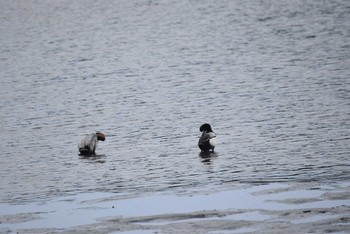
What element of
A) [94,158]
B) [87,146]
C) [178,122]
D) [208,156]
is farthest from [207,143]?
[178,122]

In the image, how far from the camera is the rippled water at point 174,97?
24.3 m

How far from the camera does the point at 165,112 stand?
123ft

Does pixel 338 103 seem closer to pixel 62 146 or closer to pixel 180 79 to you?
pixel 62 146

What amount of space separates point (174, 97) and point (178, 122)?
25.3 ft

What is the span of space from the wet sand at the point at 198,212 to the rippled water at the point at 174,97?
1141mm

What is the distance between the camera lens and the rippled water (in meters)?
24.3

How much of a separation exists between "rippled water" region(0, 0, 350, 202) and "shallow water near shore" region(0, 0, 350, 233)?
0.28 ft

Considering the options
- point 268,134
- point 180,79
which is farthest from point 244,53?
point 268,134

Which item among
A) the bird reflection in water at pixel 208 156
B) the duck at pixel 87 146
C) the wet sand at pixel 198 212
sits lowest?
the wet sand at pixel 198 212

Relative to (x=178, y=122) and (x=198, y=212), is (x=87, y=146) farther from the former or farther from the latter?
(x=198, y=212)

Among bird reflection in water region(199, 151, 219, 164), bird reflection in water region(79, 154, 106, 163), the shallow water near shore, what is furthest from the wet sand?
bird reflection in water region(79, 154, 106, 163)

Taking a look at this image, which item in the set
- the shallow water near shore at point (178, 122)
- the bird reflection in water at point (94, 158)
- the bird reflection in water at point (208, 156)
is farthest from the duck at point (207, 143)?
the bird reflection in water at point (94, 158)

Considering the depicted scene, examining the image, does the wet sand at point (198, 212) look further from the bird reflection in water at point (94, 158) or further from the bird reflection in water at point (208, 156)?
the bird reflection in water at point (94, 158)

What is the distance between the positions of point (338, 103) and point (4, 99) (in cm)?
1734
